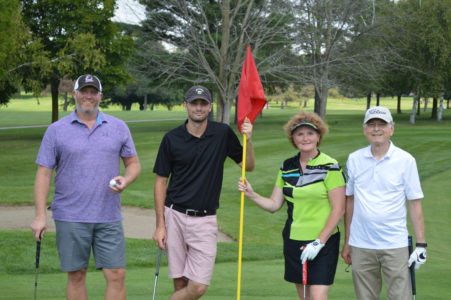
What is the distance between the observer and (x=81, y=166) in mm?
5070

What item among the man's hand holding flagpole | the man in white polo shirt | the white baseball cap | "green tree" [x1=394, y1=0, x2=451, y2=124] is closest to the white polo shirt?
the man in white polo shirt

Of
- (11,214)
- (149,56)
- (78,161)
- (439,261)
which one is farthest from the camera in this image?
(149,56)

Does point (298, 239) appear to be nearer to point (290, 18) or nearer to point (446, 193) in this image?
point (446, 193)

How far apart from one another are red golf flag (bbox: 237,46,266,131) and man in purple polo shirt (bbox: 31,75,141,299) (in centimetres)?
94

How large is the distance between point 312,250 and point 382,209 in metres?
0.56

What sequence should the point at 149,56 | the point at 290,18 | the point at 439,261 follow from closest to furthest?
1. the point at 439,261
2. the point at 290,18
3. the point at 149,56

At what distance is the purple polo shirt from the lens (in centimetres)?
508

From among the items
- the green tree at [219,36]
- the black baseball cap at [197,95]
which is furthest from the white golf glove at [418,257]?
the green tree at [219,36]

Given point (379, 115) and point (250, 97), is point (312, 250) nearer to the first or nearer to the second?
point (379, 115)

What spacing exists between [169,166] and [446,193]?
37.4 ft

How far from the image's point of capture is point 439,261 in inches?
381

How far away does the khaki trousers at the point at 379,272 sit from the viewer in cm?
474

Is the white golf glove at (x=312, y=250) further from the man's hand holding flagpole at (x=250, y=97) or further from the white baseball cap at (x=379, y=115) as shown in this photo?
the white baseball cap at (x=379, y=115)

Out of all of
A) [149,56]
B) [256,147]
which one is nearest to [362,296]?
[256,147]
